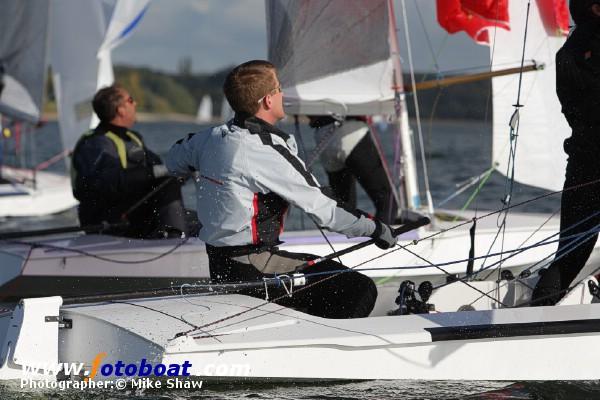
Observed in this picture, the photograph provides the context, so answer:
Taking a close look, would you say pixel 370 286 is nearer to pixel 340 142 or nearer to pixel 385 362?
pixel 385 362

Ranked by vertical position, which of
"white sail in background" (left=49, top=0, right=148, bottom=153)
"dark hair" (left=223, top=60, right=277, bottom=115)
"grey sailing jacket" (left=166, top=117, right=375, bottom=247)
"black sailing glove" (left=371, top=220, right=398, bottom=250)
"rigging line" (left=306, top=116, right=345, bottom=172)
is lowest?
"black sailing glove" (left=371, top=220, right=398, bottom=250)

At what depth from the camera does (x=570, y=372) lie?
3.46 metres

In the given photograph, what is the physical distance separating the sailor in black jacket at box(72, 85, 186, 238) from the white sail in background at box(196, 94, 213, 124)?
58.3m

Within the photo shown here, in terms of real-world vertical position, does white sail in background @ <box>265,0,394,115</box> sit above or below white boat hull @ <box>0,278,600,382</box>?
above

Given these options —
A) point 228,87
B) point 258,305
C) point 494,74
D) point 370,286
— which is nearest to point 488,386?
point 370,286

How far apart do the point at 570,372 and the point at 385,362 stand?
0.62 meters

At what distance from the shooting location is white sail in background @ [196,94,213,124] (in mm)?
63938

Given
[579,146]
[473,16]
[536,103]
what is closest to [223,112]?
[473,16]

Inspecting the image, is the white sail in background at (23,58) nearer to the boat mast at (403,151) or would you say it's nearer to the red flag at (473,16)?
the boat mast at (403,151)

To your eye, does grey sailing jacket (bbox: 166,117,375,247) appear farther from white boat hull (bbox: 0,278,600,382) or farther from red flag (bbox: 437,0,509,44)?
red flag (bbox: 437,0,509,44)

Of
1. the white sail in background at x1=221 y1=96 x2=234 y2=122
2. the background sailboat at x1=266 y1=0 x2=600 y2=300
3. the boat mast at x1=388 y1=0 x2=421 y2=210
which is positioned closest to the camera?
the white sail in background at x1=221 y1=96 x2=234 y2=122

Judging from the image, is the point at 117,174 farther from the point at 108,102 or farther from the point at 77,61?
the point at 77,61

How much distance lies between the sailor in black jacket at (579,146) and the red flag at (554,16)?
5.86ft

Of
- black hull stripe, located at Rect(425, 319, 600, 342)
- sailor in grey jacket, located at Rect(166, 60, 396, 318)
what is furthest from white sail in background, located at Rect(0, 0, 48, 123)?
black hull stripe, located at Rect(425, 319, 600, 342)
